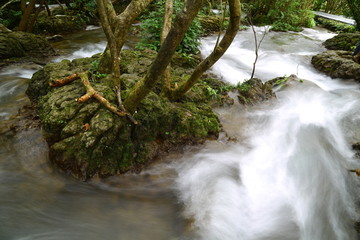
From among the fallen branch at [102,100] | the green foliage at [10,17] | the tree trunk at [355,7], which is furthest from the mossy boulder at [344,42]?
the green foliage at [10,17]

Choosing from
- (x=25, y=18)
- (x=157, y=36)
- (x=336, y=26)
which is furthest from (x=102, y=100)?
(x=336, y=26)

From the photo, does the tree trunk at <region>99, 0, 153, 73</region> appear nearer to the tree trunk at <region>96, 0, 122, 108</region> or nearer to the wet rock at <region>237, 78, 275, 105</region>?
the tree trunk at <region>96, 0, 122, 108</region>

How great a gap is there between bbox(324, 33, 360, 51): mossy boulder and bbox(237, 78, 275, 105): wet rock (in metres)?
6.60

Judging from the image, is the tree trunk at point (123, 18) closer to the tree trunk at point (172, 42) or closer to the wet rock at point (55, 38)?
the tree trunk at point (172, 42)

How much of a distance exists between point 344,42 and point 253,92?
770cm

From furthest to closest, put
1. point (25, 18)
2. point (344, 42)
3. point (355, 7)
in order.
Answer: point (344, 42) < point (355, 7) < point (25, 18)

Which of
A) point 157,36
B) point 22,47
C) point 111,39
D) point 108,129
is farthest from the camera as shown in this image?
point 157,36

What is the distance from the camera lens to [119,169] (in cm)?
345

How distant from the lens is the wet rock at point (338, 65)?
24.0 feet

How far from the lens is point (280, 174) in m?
4.01

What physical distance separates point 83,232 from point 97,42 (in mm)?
8372

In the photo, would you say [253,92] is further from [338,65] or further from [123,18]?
[338,65]

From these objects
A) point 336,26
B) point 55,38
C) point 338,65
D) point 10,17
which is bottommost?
point 55,38

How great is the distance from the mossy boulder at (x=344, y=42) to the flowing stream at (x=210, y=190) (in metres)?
6.66
